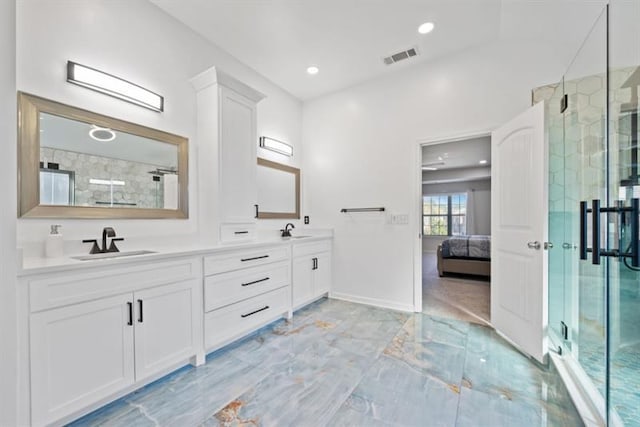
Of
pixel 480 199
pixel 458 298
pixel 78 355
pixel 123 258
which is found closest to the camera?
pixel 78 355

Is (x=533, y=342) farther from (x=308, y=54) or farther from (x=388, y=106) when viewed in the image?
(x=308, y=54)

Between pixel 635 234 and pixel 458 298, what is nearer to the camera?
pixel 635 234

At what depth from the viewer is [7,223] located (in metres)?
0.70

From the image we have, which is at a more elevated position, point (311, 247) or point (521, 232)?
point (521, 232)

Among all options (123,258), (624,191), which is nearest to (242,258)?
(123,258)

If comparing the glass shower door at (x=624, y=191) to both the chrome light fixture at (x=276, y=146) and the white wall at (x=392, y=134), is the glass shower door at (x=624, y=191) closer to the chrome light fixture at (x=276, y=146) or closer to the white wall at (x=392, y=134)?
the white wall at (x=392, y=134)

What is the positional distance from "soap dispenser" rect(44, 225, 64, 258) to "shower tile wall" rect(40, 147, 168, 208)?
0.26 m

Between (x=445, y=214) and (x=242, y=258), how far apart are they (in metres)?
7.84

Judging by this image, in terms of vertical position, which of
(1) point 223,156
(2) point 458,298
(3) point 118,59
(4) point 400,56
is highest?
(4) point 400,56

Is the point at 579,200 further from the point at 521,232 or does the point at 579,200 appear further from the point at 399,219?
the point at 399,219

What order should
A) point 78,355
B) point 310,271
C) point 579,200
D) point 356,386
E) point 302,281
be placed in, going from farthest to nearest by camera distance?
point 310,271
point 302,281
point 579,200
point 356,386
point 78,355

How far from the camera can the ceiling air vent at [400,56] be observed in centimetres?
291

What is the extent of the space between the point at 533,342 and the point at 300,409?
188 centimetres

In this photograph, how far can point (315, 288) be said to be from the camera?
341cm
